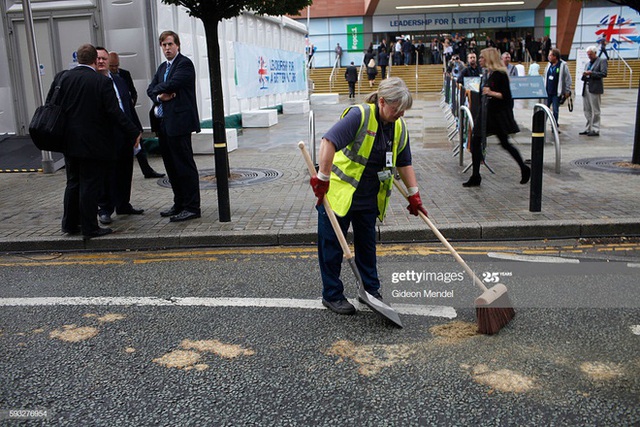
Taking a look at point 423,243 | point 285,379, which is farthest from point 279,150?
point 285,379

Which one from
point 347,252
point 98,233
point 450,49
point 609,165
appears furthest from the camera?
point 450,49

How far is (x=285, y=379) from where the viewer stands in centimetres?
332

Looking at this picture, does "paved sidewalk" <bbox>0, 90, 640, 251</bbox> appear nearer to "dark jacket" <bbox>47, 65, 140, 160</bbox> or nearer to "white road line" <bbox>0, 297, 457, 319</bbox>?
"dark jacket" <bbox>47, 65, 140, 160</bbox>

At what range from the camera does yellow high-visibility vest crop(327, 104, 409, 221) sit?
393 cm

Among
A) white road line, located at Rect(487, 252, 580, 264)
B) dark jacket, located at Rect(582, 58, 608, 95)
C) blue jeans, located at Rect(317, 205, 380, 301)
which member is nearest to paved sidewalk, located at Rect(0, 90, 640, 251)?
white road line, located at Rect(487, 252, 580, 264)

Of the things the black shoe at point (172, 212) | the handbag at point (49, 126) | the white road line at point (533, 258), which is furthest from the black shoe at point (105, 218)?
the white road line at point (533, 258)

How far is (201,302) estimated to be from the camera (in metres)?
4.52

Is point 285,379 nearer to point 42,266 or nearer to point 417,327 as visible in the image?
point 417,327

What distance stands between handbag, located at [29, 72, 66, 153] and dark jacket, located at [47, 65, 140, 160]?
62 mm

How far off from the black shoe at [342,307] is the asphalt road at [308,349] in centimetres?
7

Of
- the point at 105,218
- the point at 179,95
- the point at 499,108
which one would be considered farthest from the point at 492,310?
the point at 499,108

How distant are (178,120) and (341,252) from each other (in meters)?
3.31

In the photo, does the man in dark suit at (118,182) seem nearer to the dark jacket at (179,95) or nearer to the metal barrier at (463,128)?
the dark jacket at (179,95)

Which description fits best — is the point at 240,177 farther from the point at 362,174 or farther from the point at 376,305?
the point at 376,305
